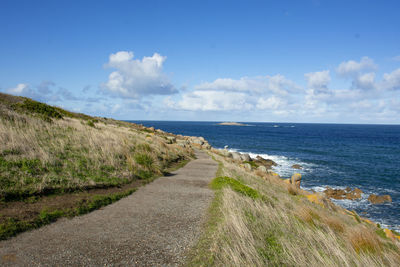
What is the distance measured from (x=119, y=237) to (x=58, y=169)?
18.7 feet

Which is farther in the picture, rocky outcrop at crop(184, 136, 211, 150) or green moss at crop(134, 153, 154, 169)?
rocky outcrop at crop(184, 136, 211, 150)

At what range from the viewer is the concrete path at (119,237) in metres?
4.87

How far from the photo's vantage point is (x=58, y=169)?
9.88 meters

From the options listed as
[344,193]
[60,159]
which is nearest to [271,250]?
[60,159]

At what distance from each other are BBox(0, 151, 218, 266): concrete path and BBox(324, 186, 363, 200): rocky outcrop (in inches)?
829

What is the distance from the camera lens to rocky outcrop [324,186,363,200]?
24337 mm

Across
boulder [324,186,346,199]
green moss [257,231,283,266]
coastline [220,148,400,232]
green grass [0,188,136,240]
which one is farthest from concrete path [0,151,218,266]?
boulder [324,186,346,199]

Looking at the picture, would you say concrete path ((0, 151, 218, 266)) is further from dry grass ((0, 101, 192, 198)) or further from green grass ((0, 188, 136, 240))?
dry grass ((0, 101, 192, 198))

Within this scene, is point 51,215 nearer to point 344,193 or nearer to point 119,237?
point 119,237

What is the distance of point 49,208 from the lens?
726 cm

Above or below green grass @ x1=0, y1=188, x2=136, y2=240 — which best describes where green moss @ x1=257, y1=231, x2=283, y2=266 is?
below

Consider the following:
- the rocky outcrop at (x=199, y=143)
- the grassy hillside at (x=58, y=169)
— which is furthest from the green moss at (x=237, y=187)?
the rocky outcrop at (x=199, y=143)

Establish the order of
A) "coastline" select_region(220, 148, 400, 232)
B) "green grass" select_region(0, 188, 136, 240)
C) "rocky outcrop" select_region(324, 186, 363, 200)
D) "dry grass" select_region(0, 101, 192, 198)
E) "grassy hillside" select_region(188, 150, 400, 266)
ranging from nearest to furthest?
"grassy hillside" select_region(188, 150, 400, 266) → "green grass" select_region(0, 188, 136, 240) → "dry grass" select_region(0, 101, 192, 198) → "coastline" select_region(220, 148, 400, 232) → "rocky outcrop" select_region(324, 186, 363, 200)

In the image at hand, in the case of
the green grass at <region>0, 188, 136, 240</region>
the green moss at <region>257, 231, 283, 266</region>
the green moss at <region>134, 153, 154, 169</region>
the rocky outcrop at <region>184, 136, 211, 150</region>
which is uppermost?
the green moss at <region>134, 153, 154, 169</region>
